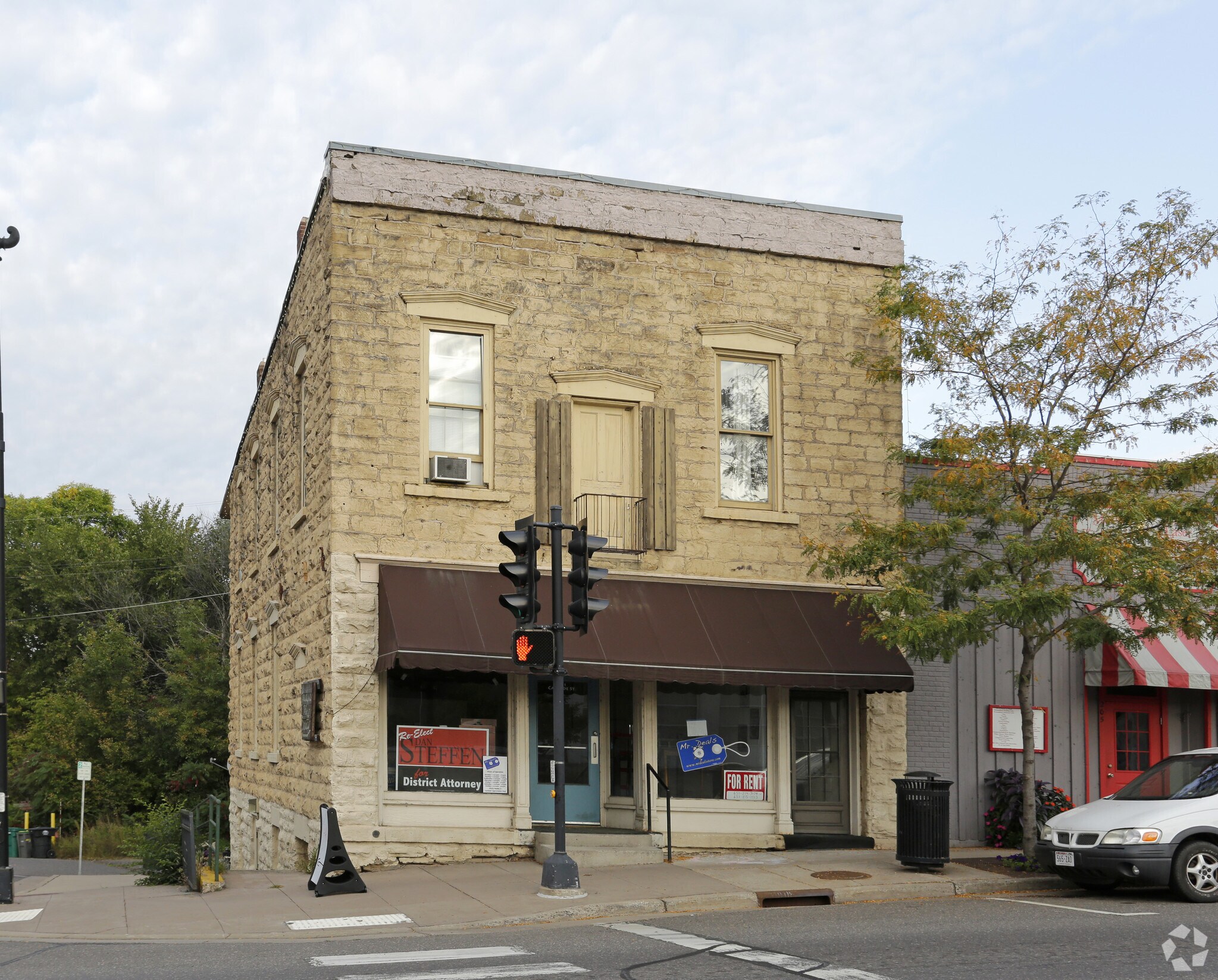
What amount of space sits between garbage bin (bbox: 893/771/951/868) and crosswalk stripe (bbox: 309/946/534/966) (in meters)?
5.57

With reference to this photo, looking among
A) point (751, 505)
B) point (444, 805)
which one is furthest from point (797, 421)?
point (444, 805)

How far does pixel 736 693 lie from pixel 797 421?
3.56 meters

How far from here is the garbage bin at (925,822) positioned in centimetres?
1357

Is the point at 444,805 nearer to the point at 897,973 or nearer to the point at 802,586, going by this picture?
the point at 802,586

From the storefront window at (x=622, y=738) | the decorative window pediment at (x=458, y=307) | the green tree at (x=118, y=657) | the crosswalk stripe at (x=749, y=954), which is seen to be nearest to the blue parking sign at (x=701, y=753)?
the storefront window at (x=622, y=738)

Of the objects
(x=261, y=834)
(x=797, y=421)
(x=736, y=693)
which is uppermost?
(x=797, y=421)

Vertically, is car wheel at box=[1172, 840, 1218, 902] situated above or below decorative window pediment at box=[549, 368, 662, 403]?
below

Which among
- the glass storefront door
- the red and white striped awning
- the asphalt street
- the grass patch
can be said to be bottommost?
the grass patch

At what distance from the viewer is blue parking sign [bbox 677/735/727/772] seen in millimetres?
15586

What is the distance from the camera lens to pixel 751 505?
16391 millimetres

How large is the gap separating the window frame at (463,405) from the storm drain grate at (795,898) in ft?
18.8

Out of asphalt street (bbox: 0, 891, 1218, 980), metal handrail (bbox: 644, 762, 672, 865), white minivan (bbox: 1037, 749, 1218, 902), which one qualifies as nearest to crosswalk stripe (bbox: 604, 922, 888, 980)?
asphalt street (bbox: 0, 891, 1218, 980)

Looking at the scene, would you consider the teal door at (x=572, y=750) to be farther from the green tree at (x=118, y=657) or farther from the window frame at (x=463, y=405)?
the green tree at (x=118, y=657)

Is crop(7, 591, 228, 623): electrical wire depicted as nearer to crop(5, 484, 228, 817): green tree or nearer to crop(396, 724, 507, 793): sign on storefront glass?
crop(5, 484, 228, 817): green tree
